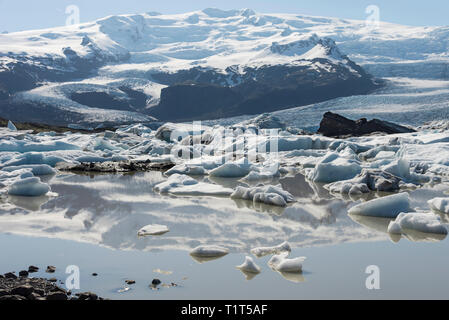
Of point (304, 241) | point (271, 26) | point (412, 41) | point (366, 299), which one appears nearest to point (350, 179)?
point (304, 241)

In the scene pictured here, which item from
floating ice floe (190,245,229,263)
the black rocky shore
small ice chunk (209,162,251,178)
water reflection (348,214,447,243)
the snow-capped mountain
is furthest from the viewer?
the snow-capped mountain

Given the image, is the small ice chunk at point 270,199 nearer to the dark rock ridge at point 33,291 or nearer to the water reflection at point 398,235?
the water reflection at point 398,235

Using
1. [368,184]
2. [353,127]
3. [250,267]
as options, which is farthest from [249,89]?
[250,267]

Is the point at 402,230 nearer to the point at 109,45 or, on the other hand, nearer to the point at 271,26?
the point at 109,45

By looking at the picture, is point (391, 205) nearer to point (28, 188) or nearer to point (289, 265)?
point (289, 265)

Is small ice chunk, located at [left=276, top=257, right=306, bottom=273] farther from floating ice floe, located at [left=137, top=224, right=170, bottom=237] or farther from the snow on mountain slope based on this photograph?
the snow on mountain slope

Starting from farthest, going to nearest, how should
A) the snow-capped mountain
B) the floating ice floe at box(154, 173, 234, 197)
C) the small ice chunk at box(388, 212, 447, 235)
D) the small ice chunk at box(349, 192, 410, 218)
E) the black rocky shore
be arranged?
the snow-capped mountain → the floating ice floe at box(154, 173, 234, 197) → the small ice chunk at box(349, 192, 410, 218) → the small ice chunk at box(388, 212, 447, 235) → the black rocky shore

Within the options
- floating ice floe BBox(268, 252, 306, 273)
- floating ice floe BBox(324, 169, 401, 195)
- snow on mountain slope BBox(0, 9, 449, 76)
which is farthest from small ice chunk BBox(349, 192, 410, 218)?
snow on mountain slope BBox(0, 9, 449, 76)
